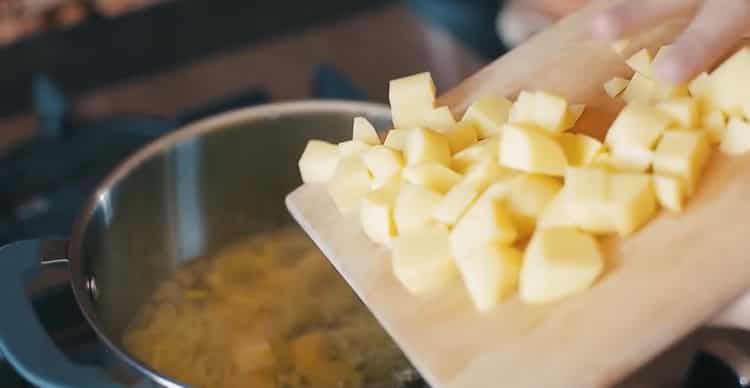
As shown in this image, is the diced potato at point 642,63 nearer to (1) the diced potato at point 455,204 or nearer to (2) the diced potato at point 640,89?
(2) the diced potato at point 640,89

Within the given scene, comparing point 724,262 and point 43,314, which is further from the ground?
point 724,262

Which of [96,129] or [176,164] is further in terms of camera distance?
[96,129]

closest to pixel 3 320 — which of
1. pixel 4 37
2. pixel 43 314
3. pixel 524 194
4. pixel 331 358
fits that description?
pixel 43 314

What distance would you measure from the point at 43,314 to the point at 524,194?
0.49m

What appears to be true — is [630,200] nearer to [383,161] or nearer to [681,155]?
[681,155]

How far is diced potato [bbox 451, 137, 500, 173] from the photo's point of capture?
686mm

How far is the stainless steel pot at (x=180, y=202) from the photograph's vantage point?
802 millimetres

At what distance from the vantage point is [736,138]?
0.69 m

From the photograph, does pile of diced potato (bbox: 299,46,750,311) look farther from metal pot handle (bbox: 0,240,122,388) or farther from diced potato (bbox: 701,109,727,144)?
metal pot handle (bbox: 0,240,122,388)

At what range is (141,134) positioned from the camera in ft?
3.94

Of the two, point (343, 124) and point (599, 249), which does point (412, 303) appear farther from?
point (343, 124)

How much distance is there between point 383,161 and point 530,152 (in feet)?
0.38

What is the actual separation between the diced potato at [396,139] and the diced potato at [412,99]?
1.1 inches

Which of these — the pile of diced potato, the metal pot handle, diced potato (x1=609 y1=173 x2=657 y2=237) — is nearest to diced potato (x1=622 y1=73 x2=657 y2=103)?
the pile of diced potato
